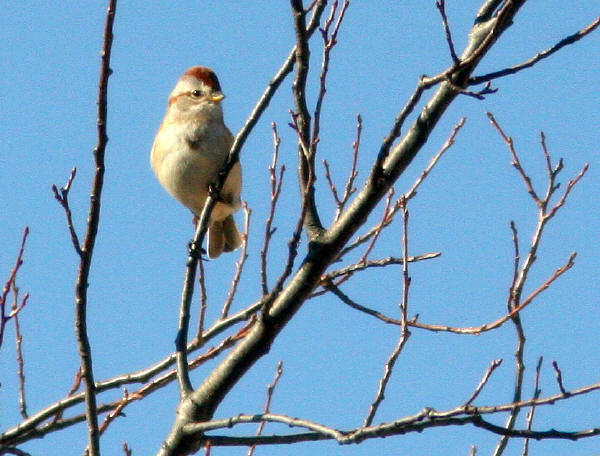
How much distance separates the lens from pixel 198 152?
18.6ft

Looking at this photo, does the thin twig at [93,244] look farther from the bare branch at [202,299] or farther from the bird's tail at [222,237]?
the bird's tail at [222,237]

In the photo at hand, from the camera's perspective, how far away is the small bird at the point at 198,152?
5.63 m

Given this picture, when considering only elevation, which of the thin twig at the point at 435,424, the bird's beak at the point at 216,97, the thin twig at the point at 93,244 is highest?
the bird's beak at the point at 216,97

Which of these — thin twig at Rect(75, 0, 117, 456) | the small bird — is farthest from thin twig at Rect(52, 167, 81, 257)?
the small bird

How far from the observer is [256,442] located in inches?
113

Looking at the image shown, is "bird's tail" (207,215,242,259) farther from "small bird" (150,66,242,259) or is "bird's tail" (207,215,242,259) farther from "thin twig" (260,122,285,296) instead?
"thin twig" (260,122,285,296)

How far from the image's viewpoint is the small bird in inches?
222

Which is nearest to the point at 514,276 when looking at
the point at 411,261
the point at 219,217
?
the point at 411,261

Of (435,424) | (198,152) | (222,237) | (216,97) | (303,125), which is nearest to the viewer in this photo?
(435,424)

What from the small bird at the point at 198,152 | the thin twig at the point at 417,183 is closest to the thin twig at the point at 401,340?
the thin twig at the point at 417,183

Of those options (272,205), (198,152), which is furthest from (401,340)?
(198,152)

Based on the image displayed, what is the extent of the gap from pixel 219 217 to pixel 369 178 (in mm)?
3432

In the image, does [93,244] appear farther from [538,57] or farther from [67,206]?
[538,57]

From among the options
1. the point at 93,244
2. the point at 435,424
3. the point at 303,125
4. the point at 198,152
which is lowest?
the point at 435,424
